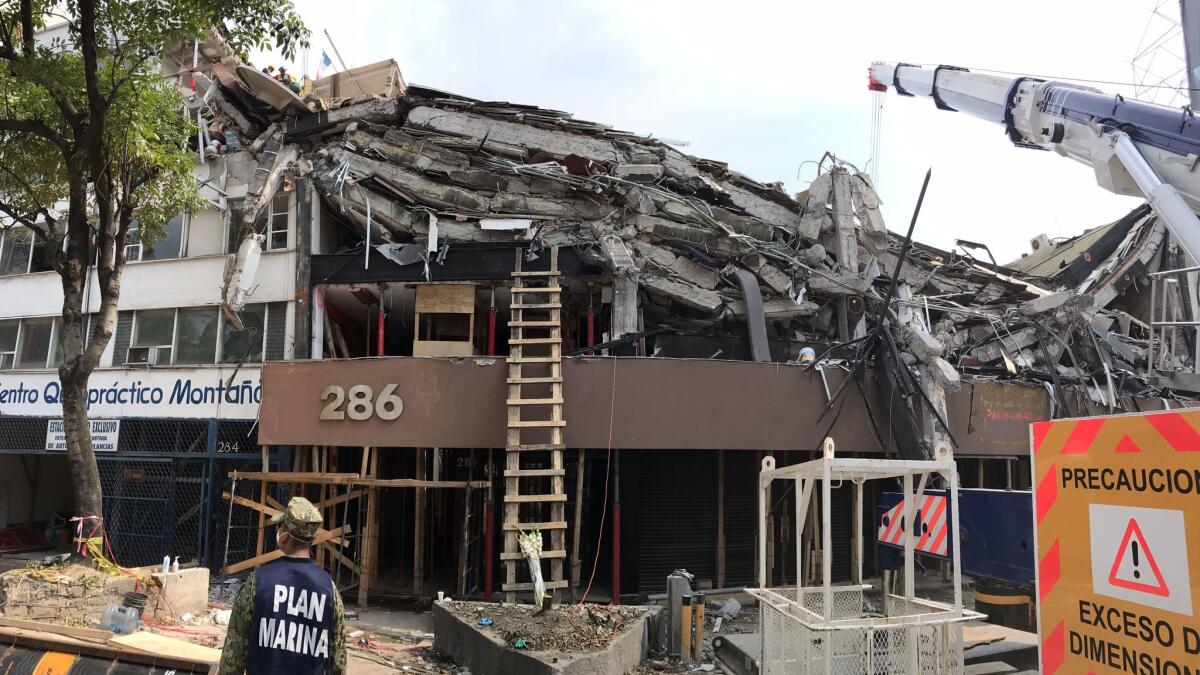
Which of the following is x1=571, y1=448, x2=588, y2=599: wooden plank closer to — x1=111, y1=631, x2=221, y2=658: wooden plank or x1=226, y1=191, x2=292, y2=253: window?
x1=111, y1=631, x2=221, y2=658: wooden plank

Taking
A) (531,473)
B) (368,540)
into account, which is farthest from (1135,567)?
(368,540)

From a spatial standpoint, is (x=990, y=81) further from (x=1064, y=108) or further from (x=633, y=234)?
(x=633, y=234)

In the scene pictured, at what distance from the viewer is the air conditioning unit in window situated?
16798mm

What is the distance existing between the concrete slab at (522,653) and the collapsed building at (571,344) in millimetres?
3102

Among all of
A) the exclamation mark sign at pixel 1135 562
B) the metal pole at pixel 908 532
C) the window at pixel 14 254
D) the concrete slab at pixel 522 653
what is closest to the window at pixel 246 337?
the window at pixel 14 254

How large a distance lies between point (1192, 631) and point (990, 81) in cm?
1692

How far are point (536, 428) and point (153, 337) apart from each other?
1067cm

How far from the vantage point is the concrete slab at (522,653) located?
24.5 ft

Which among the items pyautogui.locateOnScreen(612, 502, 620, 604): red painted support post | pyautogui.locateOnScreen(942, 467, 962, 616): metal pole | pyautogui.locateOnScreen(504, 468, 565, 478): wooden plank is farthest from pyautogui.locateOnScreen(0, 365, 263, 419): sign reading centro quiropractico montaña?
pyautogui.locateOnScreen(942, 467, 962, 616): metal pole

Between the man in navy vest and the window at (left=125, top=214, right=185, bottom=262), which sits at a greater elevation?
the window at (left=125, top=214, right=185, bottom=262)

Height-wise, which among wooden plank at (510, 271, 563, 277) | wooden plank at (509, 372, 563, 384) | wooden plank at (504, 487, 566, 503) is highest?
wooden plank at (510, 271, 563, 277)

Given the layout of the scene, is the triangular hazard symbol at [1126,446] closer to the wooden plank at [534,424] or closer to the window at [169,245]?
the wooden plank at [534,424]

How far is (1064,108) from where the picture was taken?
14961mm

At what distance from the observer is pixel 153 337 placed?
55.7 ft
